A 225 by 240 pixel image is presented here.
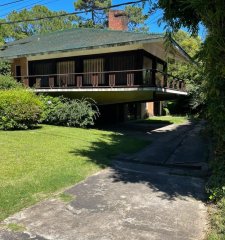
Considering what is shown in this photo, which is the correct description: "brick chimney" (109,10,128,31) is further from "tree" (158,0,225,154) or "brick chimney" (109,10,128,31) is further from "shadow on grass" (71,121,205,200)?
"tree" (158,0,225,154)

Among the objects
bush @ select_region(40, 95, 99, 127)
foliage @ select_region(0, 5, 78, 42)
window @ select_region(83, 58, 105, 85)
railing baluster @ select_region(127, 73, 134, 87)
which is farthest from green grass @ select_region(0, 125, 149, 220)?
foliage @ select_region(0, 5, 78, 42)

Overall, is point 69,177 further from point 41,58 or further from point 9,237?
point 41,58

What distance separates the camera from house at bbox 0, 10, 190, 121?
18047 mm

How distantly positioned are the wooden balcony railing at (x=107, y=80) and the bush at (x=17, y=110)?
433cm

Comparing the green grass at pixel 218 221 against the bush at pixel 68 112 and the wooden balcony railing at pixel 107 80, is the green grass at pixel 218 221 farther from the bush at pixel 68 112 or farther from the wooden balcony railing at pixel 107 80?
the bush at pixel 68 112

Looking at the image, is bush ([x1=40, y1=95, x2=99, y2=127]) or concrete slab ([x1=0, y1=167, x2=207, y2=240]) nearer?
concrete slab ([x1=0, y1=167, x2=207, y2=240])

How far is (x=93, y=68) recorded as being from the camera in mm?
20703

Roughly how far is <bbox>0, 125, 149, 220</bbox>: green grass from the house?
399cm

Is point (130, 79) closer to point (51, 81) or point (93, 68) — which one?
point (93, 68)

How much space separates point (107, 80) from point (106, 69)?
2.21 feet

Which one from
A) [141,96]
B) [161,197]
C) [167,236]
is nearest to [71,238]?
[167,236]

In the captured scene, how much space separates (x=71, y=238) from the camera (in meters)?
4.96

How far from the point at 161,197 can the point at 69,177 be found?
2.46 meters

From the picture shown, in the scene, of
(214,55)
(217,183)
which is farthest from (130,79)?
(214,55)
